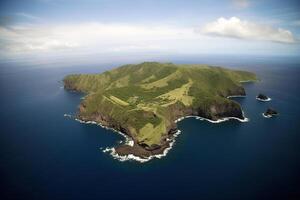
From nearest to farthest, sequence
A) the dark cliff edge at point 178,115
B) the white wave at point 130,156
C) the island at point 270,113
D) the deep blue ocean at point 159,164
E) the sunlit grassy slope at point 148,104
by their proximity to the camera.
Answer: the deep blue ocean at point 159,164
the white wave at point 130,156
the dark cliff edge at point 178,115
the sunlit grassy slope at point 148,104
the island at point 270,113

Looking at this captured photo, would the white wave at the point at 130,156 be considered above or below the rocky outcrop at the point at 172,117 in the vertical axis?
below

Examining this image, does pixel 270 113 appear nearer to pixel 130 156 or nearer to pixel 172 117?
pixel 172 117

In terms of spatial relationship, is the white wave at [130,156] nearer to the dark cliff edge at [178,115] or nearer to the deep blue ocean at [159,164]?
the deep blue ocean at [159,164]

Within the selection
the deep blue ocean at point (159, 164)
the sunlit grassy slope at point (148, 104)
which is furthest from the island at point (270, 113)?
the sunlit grassy slope at point (148, 104)

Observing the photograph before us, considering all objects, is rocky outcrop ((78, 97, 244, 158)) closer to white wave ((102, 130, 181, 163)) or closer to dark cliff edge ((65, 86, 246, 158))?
dark cliff edge ((65, 86, 246, 158))

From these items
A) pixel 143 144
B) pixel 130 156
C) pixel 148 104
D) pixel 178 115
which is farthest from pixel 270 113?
pixel 130 156

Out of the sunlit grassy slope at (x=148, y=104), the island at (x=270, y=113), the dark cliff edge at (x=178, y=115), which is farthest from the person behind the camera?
the island at (x=270, y=113)

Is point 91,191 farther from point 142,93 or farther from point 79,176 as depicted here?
point 142,93

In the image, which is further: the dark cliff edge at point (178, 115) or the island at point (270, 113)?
the island at point (270, 113)

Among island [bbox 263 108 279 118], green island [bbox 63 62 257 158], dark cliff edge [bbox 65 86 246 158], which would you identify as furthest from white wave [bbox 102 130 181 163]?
island [bbox 263 108 279 118]
